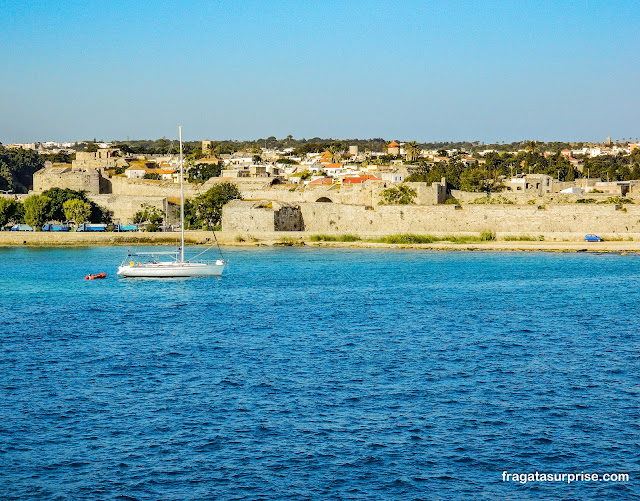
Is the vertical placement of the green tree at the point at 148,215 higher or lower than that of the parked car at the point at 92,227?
higher

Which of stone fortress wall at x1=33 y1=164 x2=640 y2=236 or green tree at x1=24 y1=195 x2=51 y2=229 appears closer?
stone fortress wall at x1=33 y1=164 x2=640 y2=236

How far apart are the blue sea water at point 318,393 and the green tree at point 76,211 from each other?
18.3 meters

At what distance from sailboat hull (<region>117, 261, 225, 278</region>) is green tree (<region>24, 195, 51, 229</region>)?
15460 millimetres

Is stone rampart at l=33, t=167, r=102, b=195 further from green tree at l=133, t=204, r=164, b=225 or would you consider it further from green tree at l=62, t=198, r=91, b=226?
Result: green tree at l=133, t=204, r=164, b=225

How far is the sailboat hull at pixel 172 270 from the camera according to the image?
2530cm

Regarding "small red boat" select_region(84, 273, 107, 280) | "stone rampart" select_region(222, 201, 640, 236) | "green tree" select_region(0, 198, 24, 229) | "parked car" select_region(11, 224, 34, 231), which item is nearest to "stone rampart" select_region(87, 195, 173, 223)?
"green tree" select_region(0, 198, 24, 229)

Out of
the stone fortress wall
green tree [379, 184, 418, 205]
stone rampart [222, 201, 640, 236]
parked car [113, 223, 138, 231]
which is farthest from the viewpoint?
parked car [113, 223, 138, 231]

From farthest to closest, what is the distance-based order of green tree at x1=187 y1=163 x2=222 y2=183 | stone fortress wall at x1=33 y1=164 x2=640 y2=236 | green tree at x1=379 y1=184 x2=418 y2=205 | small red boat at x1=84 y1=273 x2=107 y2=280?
green tree at x1=187 y1=163 x2=222 y2=183 < green tree at x1=379 y1=184 x2=418 y2=205 < stone fortress wall at x1=33 y1=164 x2=640 y2=236 < small red boat at x1=84 y1=273 x2=107 y2=280

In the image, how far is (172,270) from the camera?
25266mm

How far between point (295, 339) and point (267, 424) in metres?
5.26

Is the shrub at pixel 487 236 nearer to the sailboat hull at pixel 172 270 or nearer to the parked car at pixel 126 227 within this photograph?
the sailboat hull at pixel 172 270

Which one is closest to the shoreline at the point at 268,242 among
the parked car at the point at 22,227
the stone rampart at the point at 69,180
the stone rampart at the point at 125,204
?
the parked car at the point at 22,227

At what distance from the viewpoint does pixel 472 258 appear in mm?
29844

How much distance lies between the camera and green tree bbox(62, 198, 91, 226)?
3962 centimetres
